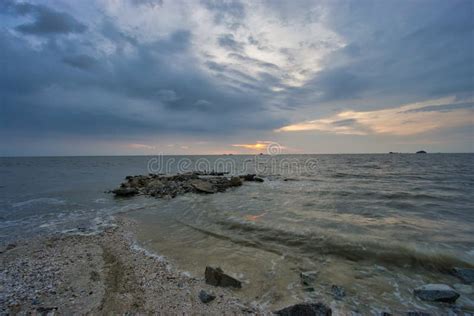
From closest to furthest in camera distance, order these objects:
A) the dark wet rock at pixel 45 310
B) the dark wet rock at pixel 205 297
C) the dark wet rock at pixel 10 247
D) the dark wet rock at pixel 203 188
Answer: the dark wet rock at pixel 45 310 < the dark wet rock at pixel 205 297 < the dark wet rock at pixel 10 247 < the dark wet rock at pixel 203 188

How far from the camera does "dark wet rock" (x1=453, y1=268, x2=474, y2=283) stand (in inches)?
224

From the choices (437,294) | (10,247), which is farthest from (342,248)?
(10,247)

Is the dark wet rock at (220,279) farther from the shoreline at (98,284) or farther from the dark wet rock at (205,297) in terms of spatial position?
the dark wet rock at (205,297)

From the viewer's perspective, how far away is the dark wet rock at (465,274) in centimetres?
570

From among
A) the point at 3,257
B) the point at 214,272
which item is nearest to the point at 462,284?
the point at 214,272

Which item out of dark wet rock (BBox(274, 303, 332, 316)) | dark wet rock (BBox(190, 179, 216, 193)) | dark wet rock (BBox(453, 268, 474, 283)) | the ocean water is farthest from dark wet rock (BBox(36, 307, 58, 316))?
dark wet rock (BBox(190, 179, 216, 193))

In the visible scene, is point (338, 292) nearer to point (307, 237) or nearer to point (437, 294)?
point (437, 294)

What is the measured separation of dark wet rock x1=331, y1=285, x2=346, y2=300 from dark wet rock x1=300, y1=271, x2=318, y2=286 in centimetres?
52

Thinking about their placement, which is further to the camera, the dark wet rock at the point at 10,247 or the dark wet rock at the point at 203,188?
the dark wet rock at the point at 203,188

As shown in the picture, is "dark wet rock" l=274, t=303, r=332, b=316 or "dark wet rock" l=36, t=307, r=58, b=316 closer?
"dark wet rock" l=274, t=303, r=332, b=316

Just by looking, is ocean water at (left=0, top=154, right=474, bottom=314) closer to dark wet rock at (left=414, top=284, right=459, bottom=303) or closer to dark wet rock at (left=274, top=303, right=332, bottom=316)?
dark wet rock at (left=414, top=284, right=459, bottom=303)

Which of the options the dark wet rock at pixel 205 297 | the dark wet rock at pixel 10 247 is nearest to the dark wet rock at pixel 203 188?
the dark wet rock at pixel 10 247

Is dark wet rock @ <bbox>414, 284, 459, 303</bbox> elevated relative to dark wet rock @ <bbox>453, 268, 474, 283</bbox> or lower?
elevated

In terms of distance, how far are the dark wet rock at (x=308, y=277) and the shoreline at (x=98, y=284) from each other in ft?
5.36
